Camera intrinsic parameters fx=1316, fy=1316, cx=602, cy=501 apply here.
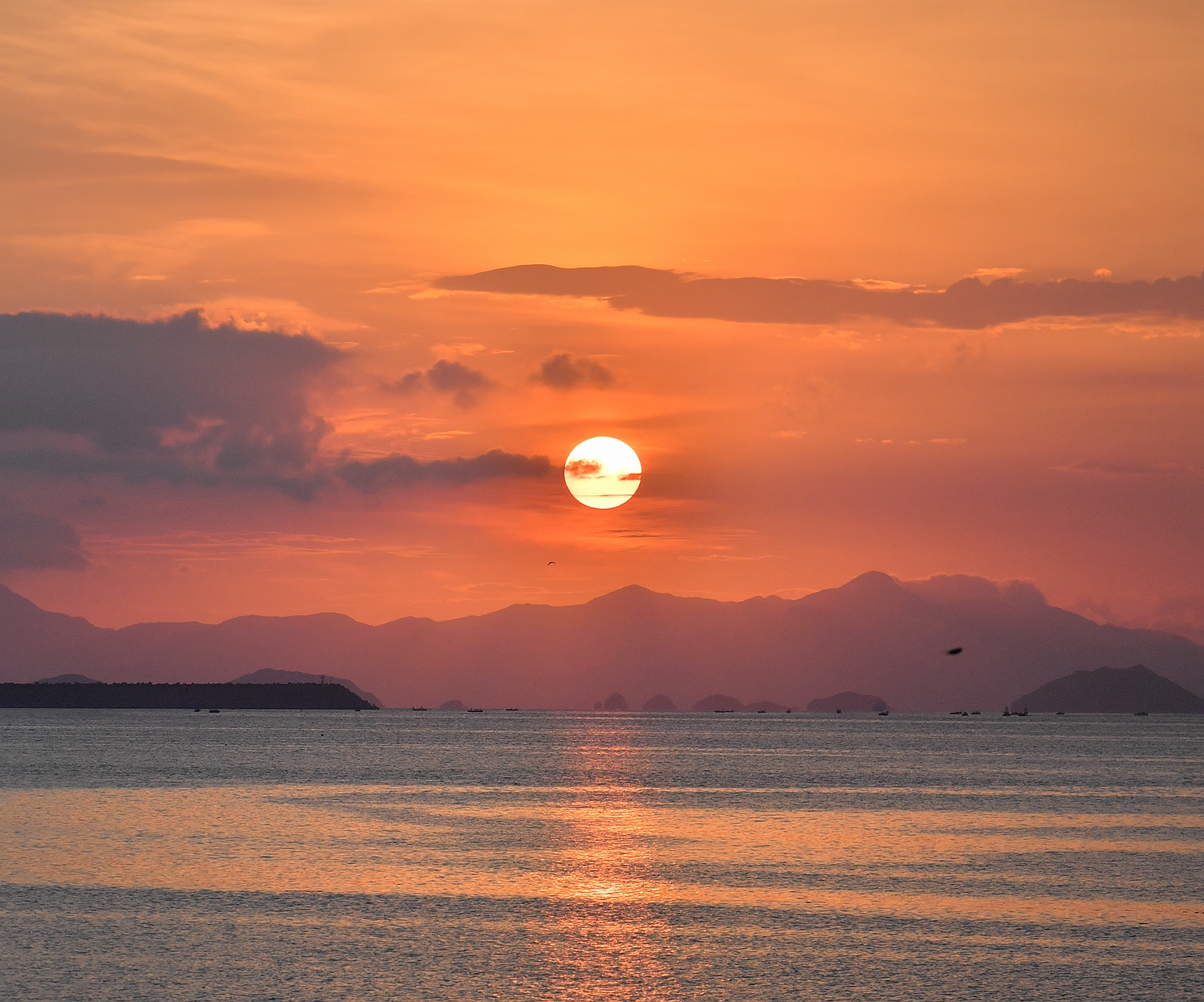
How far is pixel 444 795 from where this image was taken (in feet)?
392

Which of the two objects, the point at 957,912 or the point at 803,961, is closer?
the point at 803,961

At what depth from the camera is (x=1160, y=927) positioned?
5078cm

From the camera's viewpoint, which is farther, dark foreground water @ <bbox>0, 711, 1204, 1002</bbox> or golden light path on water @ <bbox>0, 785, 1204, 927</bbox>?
golden light path on water @ <bbox>0, 785, 1204, 927</bbox>

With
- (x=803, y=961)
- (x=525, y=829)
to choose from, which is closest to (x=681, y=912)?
Result: (x=803, y=961)

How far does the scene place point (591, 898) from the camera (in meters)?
58.0

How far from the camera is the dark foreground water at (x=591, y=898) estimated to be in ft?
135

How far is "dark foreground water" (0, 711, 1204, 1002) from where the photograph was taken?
135 ft

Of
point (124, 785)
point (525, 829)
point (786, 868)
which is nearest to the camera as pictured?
point (786, 868)

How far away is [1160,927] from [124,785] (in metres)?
103

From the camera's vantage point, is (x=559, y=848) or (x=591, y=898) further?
(x=559, y=848)

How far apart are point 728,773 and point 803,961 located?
122727 millimetres

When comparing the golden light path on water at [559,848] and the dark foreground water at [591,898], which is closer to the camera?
the dark foreground water at [591,898]

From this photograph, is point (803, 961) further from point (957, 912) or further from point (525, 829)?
point (525, 829)

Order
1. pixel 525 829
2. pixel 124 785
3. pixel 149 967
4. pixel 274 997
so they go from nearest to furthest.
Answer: pixel 274 997 < pixel 149 967 < pixel 525 829 < pixel 124 785
